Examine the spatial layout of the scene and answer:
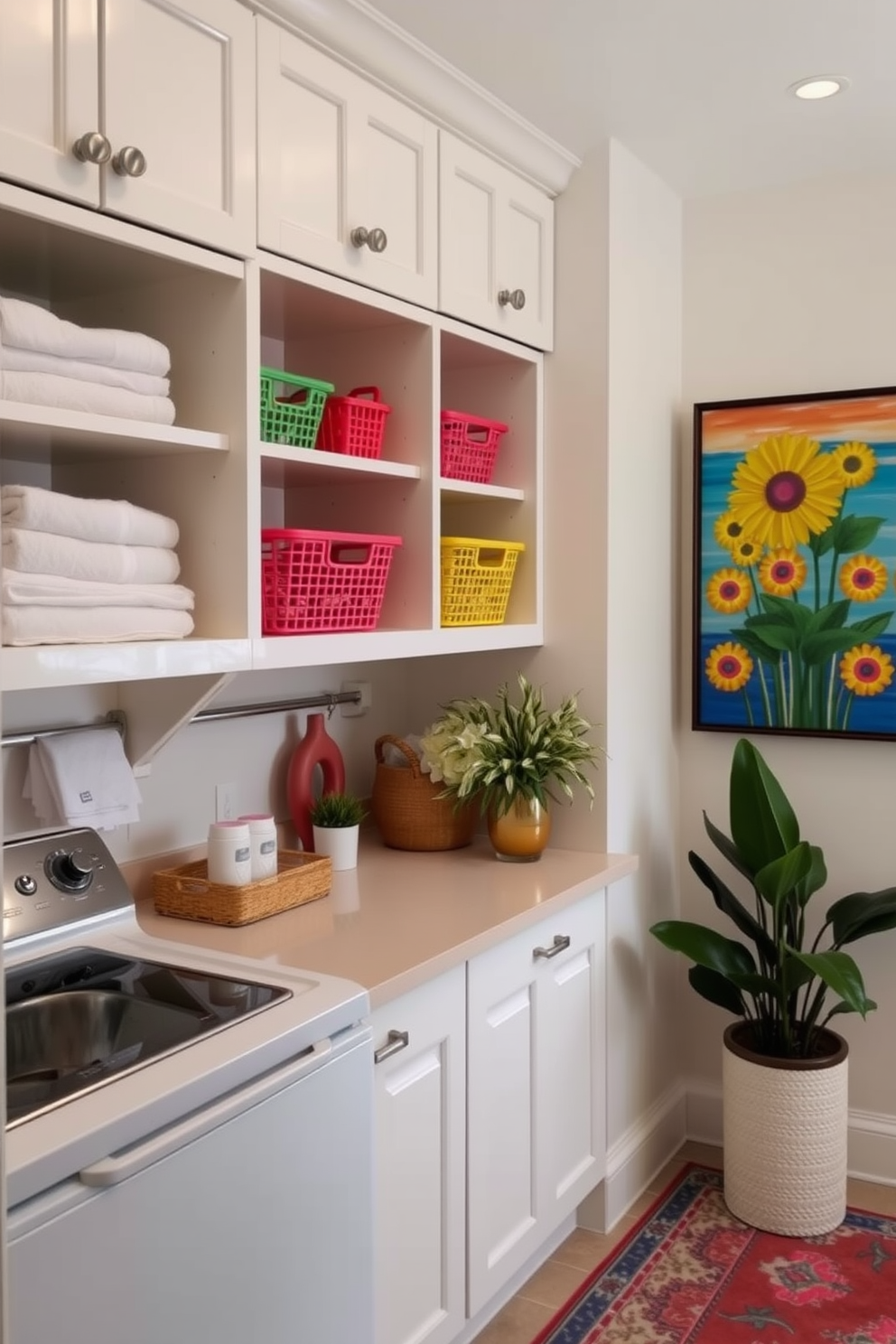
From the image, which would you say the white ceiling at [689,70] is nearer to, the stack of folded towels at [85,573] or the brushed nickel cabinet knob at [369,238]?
the brushed nickel cabinet knob at [369,238]

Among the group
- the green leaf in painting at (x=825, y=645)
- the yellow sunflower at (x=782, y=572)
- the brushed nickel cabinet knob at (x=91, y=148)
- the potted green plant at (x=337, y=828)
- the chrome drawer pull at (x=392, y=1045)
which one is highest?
the brushed nickel cabinet knob at (x=91, y=148)

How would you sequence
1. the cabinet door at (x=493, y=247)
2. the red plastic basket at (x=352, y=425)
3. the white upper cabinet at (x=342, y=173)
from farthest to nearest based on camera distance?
the cabinet door at (x=493, y=247)
the red plastic basket at (x=352, y=425)
the white upper cabinet at (x=342, y=173)

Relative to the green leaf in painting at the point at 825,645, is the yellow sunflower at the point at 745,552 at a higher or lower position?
higher

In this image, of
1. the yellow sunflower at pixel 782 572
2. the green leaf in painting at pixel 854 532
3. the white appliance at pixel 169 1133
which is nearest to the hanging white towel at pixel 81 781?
the white appliance at pixel 169 1133

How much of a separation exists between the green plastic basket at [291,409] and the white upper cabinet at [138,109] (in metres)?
0.25

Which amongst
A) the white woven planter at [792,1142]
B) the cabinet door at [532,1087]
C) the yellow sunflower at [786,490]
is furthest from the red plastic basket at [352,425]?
the white woven planter at [792,1142]

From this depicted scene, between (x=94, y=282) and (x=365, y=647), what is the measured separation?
0.80 m

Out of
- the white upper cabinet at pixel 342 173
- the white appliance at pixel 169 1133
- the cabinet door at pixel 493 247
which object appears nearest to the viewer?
the white appliance at pixel 169 1133

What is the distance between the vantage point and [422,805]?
9.05 feet

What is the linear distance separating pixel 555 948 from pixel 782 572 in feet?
3.87

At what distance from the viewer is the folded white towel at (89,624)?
1665mm

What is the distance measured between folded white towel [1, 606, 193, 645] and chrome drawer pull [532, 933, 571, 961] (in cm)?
97

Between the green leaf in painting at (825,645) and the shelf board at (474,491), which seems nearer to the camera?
the shelf board at (474,491)

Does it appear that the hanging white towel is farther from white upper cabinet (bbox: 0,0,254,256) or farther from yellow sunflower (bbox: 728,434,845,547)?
yellow sunflower (bbox: 728,434,845,547)
